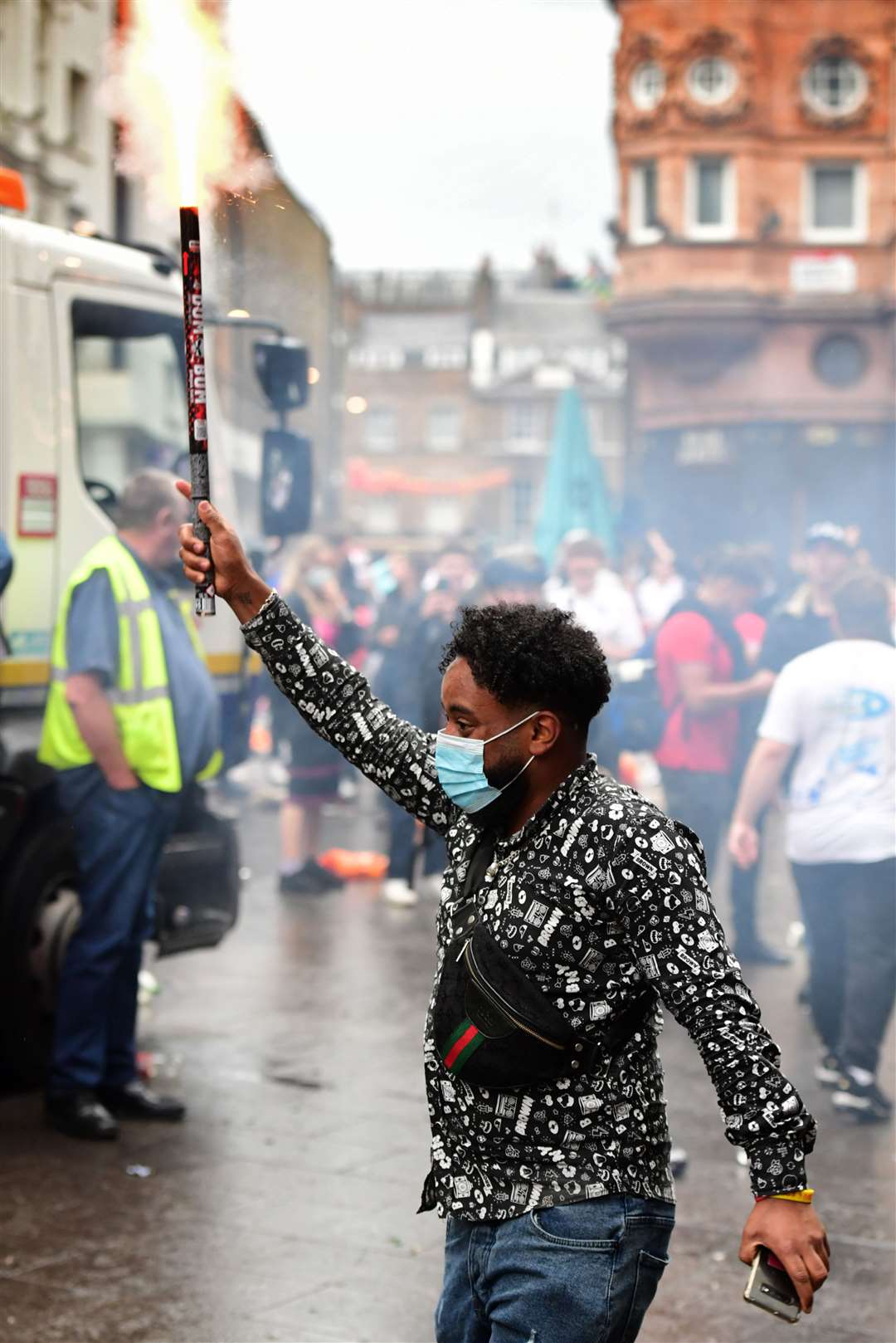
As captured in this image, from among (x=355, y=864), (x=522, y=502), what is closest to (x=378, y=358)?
(x=522, y=502)

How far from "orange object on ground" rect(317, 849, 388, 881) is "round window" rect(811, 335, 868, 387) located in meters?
22.9

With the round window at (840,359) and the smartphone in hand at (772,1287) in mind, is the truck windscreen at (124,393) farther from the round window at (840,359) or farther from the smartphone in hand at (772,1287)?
the round window at (840,359)

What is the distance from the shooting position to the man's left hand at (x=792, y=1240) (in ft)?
9.21

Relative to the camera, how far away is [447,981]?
310 centimetres

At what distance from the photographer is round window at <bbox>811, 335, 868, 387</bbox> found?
34156 millimetres

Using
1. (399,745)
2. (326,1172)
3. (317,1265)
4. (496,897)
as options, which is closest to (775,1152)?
(496,897)

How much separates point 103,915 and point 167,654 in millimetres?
878

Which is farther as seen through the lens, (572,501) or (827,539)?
(572,501)

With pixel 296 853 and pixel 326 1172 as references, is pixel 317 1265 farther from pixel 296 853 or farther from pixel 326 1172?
pixel 296 853

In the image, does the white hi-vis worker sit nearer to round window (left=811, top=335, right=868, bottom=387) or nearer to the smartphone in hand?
the smartphone in hand

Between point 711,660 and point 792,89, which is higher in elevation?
point 792,89

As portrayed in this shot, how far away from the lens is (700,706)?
31.7 feet

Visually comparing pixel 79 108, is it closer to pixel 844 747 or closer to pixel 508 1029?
pixel 844 747

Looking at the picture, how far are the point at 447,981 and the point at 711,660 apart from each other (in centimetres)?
679
